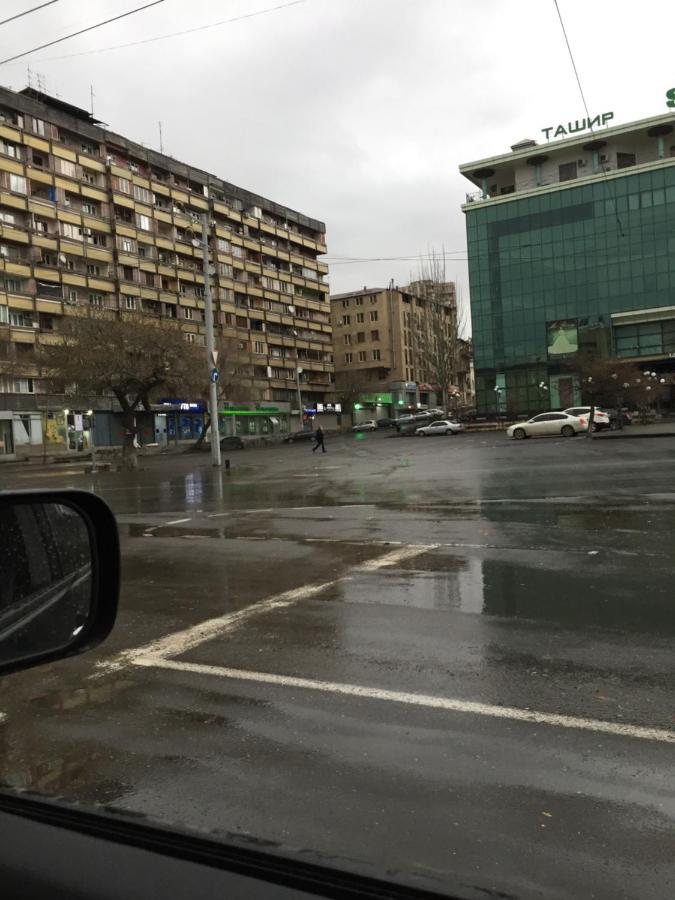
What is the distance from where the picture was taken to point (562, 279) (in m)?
74.1

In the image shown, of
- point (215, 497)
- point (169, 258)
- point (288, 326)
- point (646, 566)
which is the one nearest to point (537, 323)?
point (288, 326)

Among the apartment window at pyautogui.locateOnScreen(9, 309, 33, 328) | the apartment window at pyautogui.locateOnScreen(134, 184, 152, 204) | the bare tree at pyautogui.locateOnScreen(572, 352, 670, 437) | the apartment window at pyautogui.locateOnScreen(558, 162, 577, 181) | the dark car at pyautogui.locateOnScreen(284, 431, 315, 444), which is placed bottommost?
the dark car at pyautogui.locateOnScreen(284, 431, 315, 444)

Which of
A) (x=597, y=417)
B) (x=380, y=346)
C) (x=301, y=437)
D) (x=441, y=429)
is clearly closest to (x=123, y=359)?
(x=597, y=417)

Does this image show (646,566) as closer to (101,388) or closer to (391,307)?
(101,388)

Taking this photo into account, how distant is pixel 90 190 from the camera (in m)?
62.2

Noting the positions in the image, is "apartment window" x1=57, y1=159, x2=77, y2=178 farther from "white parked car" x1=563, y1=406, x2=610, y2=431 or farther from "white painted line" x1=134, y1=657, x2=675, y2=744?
"white painted line" x1=134, y1=657, x2=675, y2=744

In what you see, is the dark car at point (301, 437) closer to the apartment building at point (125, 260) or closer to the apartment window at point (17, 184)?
the apartment building at point (125, 260)

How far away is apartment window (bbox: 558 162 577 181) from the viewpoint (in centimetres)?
7512

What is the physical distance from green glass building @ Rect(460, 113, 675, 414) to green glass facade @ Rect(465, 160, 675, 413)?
4.2 inches

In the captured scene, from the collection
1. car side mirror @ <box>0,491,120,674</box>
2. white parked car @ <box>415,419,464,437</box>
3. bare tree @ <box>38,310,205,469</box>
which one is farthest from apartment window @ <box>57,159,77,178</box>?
car side mirror @ <box>0,491,120,674</box>

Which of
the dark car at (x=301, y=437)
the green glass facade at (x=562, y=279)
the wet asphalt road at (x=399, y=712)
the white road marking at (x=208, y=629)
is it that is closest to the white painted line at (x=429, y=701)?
the wet asphalt road at (x=399, y=712)

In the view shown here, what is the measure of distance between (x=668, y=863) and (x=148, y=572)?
278 inches

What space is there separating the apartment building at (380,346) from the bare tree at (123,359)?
198 feet

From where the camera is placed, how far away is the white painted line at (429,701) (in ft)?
11.7
